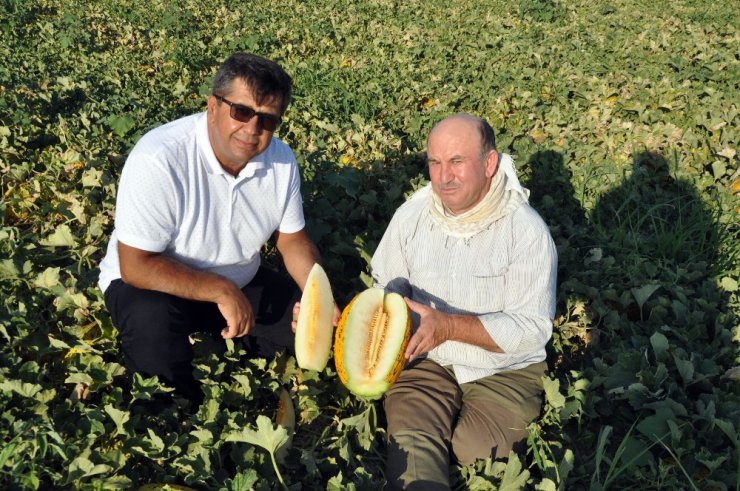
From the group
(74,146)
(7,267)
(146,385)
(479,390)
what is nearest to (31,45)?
(74,146)

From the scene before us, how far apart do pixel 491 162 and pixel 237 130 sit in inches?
50.4

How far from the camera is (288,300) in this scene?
12.1ft

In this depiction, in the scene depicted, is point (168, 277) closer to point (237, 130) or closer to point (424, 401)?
point (237, 130)

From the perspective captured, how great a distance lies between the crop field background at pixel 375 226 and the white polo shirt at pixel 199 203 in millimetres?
515

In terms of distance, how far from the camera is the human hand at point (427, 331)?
2.93 meters

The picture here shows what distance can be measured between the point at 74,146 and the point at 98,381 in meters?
3.05

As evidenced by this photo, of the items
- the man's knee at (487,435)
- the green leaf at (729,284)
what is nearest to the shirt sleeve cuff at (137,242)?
the man's knee at (487,435)

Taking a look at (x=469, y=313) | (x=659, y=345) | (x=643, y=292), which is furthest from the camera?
(x=643, y=292)

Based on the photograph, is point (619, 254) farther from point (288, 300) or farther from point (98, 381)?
point (98, 381)

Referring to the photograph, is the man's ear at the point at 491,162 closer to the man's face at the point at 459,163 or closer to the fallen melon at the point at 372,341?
the man's face at the point at 459,163

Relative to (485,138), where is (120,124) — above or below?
below

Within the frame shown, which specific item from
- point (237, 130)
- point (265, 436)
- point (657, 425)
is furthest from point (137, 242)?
point (657, 425)

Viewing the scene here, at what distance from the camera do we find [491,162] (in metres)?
3.13

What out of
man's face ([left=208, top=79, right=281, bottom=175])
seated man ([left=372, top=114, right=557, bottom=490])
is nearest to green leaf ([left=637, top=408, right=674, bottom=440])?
seated man ([left=372, top=114, right=557, bottom=490])
